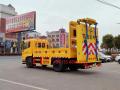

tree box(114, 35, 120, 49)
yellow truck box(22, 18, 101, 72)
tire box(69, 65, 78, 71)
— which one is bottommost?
tire box(69, 65, 78, 71)

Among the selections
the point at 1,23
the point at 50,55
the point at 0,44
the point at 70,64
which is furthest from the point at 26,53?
the point at 1,23

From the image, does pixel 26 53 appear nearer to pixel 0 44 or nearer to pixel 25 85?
pixel 25 85

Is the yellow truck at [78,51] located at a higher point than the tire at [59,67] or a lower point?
higher

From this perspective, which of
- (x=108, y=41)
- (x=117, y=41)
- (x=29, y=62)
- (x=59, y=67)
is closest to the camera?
(x=59, y=67)

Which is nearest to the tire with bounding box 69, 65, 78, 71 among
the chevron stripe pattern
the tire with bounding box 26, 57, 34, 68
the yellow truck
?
the yellow truck

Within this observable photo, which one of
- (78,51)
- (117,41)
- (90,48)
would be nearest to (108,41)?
(117,41)

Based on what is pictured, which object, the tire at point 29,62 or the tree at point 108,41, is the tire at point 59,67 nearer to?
the tire at point 29,62

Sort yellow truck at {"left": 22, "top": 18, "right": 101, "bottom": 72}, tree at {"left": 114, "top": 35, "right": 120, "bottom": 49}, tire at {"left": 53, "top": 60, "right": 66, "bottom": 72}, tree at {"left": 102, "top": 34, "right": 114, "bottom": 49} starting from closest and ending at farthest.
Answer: yellow truck at {"left": 22, "top": 18, "right": 101, "bottom": 72} < tire at {"left": 53, "top": 60, "right": 66, "bottom": 72} < tree at {"left": 114, "top": 35, "right": 120, "bottom": 49} < tree at {"left": 102, "top": 34, "right": 114, "bottom": 49}

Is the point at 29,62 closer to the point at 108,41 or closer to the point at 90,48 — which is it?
the point at 90,48

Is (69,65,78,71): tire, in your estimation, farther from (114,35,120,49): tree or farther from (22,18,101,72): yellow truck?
(114,35,120,49): tree

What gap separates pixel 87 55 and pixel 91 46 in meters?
0.87

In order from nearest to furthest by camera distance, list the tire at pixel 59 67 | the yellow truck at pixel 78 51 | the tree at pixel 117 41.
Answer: the yellow truck at pixel 78 51 < the tire at pixel 59 67 < the tree at pixel 117 41

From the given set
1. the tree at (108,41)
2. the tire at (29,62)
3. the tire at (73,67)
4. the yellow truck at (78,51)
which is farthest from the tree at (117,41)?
the yellow truck at (78,51)

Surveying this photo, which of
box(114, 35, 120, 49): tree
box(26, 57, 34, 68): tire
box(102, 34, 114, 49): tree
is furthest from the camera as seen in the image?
box(102, 34, 114, 49): tree
